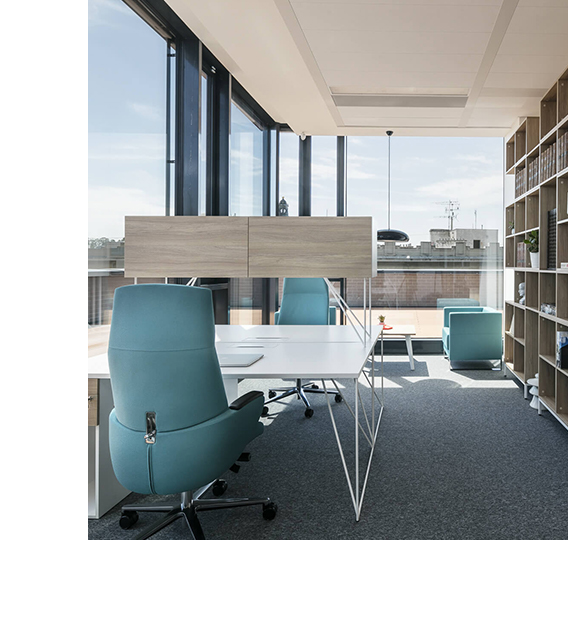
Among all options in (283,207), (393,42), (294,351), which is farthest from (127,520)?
(283,207)

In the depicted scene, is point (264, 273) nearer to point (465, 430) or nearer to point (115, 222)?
point (115, 222)

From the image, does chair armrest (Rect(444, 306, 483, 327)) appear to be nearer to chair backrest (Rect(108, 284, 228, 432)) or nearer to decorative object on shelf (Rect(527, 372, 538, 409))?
decorative object on shelf (Rect(527, 372, 538, 409))

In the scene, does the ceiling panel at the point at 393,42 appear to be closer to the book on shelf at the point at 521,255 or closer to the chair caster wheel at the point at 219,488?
the book on shelf at the point at 521,255

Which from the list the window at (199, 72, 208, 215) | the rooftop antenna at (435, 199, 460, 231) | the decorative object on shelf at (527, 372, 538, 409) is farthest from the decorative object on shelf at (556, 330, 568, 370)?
the rooftop antenna at (435, 199, 460, 231)

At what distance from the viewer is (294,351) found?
10.3 ft

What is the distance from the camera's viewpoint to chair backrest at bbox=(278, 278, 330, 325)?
5074 mm

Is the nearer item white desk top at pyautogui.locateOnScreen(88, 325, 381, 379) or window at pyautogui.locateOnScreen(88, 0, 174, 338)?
white desk top at pyautogui.locateOnScreen(88, 325, 381, 379)

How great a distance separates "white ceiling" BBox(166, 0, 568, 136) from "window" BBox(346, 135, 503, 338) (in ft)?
5.07

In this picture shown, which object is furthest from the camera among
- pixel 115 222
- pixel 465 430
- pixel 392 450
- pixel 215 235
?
pixel 465 430

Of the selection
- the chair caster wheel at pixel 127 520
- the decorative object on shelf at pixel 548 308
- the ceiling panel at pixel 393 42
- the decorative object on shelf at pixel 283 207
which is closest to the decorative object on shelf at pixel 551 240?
the decorative object on shelf at pixel 548 308

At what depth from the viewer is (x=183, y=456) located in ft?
6.78

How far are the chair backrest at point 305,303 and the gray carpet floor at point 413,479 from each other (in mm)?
804

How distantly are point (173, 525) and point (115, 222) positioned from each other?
6.04ft
